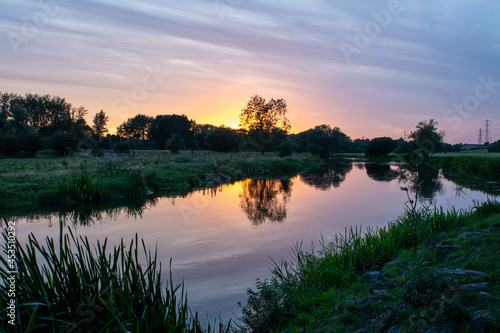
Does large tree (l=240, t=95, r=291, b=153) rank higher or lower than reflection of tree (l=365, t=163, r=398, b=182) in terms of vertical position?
higher

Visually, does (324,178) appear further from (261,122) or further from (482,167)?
(261,122)

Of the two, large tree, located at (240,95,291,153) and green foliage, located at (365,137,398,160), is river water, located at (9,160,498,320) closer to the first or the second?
large tree, located at (240,95,291,153)

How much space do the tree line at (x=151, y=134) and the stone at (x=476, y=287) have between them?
141 feet

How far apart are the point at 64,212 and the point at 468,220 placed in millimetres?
16320

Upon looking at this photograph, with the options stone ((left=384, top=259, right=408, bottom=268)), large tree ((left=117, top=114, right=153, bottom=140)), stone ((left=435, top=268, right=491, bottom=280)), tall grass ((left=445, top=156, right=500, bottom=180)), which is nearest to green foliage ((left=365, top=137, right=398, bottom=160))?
tall grass ((left=445, top=156, right=500, bottom=180))

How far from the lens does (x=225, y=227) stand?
13852 mm

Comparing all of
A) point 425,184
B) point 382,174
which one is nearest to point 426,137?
point 382,174

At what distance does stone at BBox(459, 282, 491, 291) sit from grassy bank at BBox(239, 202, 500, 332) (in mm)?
12

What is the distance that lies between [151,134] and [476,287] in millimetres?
85597

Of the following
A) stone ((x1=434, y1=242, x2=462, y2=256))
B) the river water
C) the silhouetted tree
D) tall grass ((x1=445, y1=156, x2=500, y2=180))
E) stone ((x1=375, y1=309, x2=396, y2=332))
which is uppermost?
the silhouetted tree

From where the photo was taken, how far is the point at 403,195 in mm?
22250

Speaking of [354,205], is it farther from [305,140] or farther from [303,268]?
[305,140]

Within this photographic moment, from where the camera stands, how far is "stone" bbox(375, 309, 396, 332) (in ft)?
14.0

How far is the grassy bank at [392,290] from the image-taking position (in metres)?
4.22
